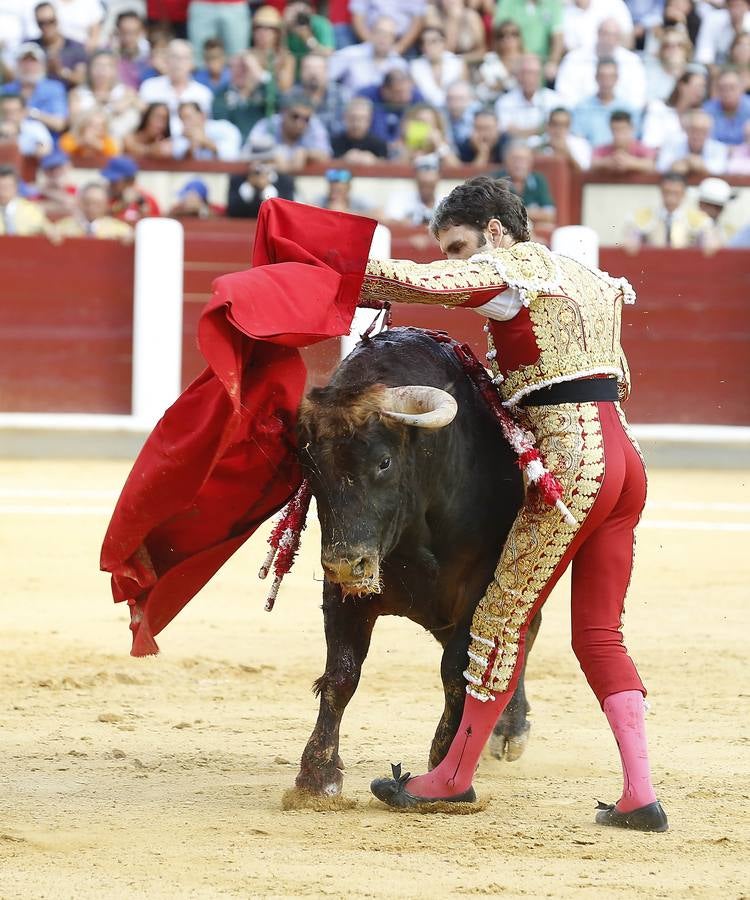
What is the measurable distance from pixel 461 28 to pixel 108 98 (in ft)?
7.66

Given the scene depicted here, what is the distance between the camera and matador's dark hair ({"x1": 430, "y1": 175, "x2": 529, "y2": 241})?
119 inches

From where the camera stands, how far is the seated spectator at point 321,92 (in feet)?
31.5

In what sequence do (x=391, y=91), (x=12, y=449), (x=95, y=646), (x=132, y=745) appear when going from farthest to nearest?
(x=391, y=91)
(x=12, y=449)
(x=95, y=646)
(x=132, y=745)

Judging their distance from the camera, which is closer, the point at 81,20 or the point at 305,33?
the point at 305,33

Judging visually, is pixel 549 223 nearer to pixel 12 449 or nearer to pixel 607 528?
pixel 12 449

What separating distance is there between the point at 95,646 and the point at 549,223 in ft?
16.6

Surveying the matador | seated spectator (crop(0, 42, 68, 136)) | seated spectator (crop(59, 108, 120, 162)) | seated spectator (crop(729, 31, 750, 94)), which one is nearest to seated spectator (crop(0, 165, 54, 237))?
seated spectator (crop(59, 108, 120, 162))

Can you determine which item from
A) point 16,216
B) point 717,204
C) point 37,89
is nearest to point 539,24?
point 717,204

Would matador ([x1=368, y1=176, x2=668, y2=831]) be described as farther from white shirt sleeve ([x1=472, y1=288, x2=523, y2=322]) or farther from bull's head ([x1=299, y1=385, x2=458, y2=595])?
bull's head ([x1=299, y1=385, x2=458, y2=595])

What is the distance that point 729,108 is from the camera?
32.0ft

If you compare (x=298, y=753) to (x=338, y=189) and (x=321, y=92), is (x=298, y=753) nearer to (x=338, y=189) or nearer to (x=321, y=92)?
(x=338, y=189)

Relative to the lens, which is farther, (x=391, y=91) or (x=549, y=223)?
(x=391, y=91)

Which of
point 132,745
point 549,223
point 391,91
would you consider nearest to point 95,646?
point 132,745

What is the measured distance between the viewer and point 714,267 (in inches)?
363
